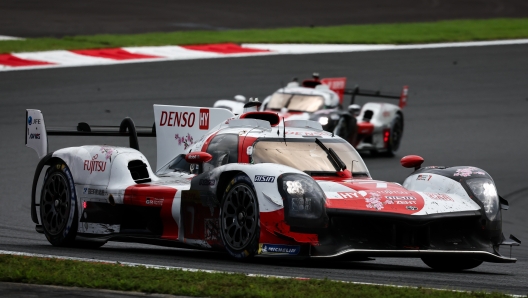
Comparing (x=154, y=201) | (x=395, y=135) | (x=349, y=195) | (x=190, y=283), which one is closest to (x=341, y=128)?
(x=395, y=135)

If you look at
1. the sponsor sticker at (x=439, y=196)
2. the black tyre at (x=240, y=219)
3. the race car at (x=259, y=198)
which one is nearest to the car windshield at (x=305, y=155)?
the race car at (x=259, y=198)

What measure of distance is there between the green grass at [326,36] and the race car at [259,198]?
1456cm

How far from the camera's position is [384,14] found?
3550 centimetres

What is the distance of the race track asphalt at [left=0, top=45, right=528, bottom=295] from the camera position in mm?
17406

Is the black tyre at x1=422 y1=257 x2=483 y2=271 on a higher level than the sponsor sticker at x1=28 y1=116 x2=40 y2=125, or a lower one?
lower

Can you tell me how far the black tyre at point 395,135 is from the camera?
859 inches

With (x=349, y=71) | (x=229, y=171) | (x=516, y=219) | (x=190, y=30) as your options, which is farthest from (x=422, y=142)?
(x=229, y=171)

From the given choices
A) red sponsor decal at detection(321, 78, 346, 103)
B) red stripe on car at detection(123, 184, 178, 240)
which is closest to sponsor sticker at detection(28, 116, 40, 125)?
red stripe on car at detection(123, 184, 178, 240)

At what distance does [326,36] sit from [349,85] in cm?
472

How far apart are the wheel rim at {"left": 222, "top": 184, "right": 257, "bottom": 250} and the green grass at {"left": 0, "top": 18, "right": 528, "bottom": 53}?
16541 millimetres

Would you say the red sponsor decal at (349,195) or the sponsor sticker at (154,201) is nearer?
the red sponsor decal at (349,195)

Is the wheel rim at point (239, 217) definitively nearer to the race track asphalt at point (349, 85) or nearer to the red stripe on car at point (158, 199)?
the red stripe on car at point (158, 199)

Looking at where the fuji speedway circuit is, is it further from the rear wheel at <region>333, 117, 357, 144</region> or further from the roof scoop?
the roof scoop

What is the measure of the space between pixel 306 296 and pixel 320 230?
2.02 m
